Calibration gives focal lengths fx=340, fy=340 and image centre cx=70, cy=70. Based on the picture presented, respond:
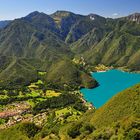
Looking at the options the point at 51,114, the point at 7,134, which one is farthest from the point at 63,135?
the point at 51,114

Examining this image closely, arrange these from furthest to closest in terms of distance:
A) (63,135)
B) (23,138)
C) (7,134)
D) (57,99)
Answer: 1. (57,99)
2. (7,134)
3. (23,138)
4. (63,135)

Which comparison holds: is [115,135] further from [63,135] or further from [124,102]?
[124,102]

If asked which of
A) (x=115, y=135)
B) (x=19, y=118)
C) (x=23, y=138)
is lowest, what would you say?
(x=19, y=118)

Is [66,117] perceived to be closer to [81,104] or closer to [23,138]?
[81,104]

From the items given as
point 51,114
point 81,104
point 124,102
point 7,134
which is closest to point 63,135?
point 7,134

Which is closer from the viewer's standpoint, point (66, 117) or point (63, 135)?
point (63, 135)

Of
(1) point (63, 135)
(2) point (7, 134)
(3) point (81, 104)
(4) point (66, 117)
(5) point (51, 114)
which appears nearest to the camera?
(1) point (63, 135)

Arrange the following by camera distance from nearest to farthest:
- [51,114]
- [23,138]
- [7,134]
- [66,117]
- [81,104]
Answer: [23,138], [7,134], [66,117], [51,114], [81,104]

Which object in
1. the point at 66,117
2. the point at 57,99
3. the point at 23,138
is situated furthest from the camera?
the point at 57,99

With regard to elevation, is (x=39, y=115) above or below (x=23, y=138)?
below
